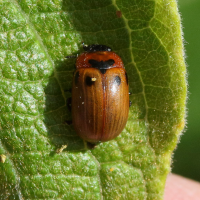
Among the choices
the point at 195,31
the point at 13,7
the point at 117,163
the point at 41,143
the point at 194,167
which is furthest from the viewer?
the point at 194,167

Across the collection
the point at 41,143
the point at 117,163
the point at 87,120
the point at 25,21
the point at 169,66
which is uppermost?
the point at 25,21

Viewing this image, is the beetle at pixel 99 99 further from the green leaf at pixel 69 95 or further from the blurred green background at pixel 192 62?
the blurred green background at pixel 192 62

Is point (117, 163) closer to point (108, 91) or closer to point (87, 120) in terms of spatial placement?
point (87, 120)

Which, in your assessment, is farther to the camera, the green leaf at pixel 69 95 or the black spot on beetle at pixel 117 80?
the black spot on beetle at pixel 117 80

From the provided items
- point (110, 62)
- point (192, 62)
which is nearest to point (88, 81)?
point (110, 62)

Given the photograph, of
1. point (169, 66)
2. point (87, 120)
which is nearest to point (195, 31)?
point (169, 66)

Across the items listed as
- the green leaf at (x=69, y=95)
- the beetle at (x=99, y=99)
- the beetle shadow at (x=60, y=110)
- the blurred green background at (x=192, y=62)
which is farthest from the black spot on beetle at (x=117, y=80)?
the blurred green background at (x=192, y=62)
